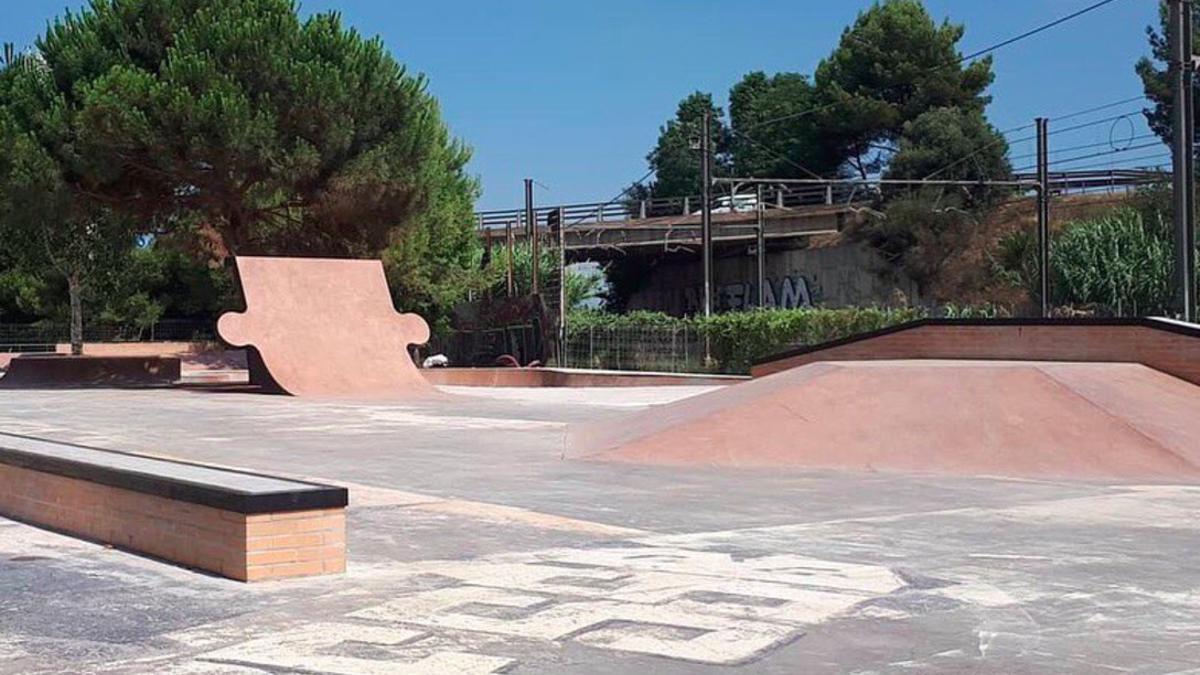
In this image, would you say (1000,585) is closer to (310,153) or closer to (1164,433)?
(1164,433)

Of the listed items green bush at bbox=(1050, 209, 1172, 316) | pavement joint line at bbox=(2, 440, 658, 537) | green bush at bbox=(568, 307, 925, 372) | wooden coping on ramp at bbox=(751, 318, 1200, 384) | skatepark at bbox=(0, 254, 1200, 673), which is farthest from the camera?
green bush at bbox=(1050, 209, 1172, 316)

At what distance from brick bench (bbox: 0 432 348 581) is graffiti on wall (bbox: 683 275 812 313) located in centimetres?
5364

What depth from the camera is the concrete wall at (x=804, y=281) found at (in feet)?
203

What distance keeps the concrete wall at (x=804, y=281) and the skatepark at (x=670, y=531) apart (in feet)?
140

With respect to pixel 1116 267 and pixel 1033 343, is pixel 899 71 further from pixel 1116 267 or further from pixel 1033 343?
pixel 1033 343

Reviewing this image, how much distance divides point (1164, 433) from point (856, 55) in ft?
194

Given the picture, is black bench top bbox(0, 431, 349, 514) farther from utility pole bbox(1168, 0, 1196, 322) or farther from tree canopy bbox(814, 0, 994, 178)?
tree canopy bbox(814, 0, 994, 178)

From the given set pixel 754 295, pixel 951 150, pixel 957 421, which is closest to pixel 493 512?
pixel 957 421

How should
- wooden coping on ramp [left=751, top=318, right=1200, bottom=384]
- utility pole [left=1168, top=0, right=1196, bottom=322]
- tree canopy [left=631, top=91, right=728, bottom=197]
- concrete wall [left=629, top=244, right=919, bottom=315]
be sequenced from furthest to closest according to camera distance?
tree canopy [left=631, top=91, right=728, bottom=197] → concrete wall [left=629, top=244, right=919, bottom=315] → utility pole [left=1168, top=0, right=1196, bottom=322] → wooden coping on ramp [left=751, top=318, right=1200, bottom=384]

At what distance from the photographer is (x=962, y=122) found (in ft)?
213

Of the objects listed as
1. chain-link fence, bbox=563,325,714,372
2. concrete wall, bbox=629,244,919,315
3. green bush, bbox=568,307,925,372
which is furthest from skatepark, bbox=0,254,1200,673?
concrete wall, bbox=629,244,919,315

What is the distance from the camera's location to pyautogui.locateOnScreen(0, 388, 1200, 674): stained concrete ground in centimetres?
582

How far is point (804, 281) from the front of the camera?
63.8 meters

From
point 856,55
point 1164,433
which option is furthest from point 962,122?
point 1164,433
